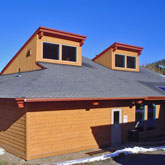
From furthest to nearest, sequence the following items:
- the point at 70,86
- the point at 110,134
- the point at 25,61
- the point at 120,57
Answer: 1. the point at 120,57
2. the point at 25,61
3. the point at 110,134
4. the point at 70,86

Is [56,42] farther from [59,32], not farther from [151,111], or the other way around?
[151,111]

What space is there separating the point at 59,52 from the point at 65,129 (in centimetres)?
570

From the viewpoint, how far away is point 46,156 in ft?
29.5

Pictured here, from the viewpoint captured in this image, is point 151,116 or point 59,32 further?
point 151,116

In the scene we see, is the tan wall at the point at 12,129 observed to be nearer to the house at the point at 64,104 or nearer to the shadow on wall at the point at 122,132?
the house at the point at 64,104

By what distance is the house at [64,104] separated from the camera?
8.86m

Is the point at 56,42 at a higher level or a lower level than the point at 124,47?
lower

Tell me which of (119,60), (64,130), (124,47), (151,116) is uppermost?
(124,47)

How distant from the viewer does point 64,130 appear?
9.63m

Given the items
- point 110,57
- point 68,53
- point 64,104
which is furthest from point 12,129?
point 110,57

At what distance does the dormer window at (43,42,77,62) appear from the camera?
43.9 ft

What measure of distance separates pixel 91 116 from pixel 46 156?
288cm

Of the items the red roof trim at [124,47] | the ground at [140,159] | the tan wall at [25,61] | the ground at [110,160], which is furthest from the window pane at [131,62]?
the ground at [140,159]

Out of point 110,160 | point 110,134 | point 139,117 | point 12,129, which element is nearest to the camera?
point 110,160
